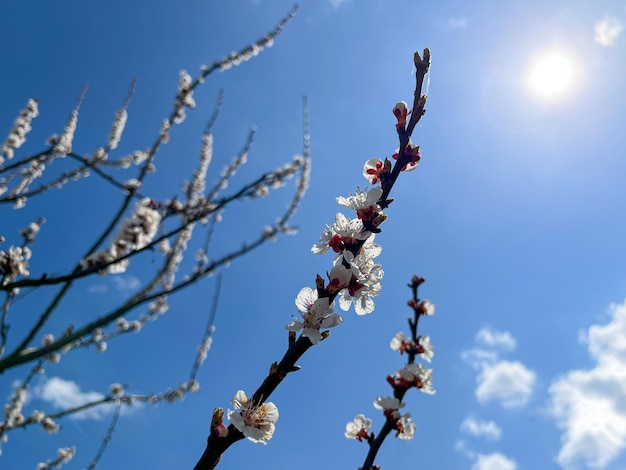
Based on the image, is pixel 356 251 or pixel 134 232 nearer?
pixel 356 251

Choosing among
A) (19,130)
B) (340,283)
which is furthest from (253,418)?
(19,130)

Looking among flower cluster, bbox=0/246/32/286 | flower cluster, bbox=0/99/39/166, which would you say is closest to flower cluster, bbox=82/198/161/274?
flower cluster, bbox=0/246/32/286

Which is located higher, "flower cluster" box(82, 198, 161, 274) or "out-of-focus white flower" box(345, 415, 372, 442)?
"flower cluster" box(82, 198, 161, 274)

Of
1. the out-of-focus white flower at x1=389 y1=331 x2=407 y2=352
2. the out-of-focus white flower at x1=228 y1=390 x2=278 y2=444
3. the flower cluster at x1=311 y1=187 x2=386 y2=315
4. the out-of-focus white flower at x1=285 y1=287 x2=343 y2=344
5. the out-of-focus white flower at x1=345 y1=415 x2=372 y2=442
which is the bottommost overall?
the out-of-focus white flower at x1=228 y1=390 x2=278 y2=444

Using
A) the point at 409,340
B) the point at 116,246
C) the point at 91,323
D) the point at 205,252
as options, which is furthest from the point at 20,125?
the point at 409,340

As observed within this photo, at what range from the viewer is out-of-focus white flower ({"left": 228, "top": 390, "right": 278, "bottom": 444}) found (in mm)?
1337

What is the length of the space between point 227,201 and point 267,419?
6.51 ft

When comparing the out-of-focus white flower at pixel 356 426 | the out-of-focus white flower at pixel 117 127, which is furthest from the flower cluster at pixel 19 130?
the out-of-focus white flower at pixel 356 426

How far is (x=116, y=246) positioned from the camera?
4090mm

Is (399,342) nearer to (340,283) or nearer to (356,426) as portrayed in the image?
(356,426)

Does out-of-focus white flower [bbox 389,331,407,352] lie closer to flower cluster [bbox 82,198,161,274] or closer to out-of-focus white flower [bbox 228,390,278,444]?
flower cluster [bbox 82,198,161,274]

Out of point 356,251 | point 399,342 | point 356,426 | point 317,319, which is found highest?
point 399,342

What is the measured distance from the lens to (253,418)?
1.40m

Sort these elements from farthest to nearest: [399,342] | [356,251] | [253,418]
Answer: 1. [399,342]
2. [356,251]
3. [253,418]
